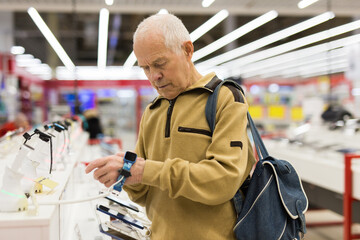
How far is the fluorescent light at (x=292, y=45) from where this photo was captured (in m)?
6.75

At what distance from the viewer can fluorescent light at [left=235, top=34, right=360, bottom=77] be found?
827cm

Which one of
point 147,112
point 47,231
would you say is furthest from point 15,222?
point 147,112

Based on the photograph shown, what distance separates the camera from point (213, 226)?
4.32 feet

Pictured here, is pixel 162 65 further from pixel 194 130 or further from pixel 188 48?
pixel 194 130

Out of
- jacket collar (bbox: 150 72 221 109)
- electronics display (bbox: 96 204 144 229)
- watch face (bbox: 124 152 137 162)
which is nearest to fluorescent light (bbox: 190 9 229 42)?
jacket collar (bbox: 150 72 221 109)

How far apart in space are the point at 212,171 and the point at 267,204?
28cm

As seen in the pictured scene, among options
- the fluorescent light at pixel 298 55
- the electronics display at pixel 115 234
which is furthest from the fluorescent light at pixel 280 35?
the electronics display at pixel 115 234

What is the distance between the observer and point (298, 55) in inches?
433

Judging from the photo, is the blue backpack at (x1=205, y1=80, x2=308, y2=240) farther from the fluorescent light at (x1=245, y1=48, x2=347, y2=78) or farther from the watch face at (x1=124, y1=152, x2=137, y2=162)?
the fluorescent light at (x1=245, y1=48, x2=347, y2=78)

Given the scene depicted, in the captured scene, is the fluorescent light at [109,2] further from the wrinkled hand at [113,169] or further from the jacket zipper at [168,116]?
the wrinkled hand at [113,169]

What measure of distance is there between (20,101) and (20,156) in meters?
12.5

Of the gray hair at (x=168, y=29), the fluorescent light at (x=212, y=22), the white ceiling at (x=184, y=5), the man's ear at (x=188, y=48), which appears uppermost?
the white ceiling at (x=184, y=5)

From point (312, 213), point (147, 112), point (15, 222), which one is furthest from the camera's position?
point (312, 213)

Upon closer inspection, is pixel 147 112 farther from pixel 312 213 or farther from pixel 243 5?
pixel 312 213
